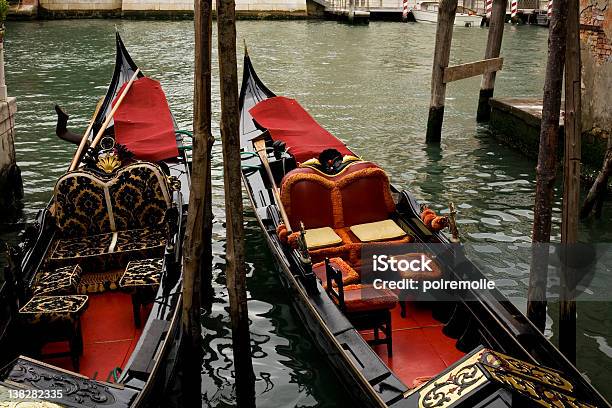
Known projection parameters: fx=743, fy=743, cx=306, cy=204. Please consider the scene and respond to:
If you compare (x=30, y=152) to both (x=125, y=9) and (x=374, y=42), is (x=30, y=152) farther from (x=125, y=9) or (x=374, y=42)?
(x=125, y=9)

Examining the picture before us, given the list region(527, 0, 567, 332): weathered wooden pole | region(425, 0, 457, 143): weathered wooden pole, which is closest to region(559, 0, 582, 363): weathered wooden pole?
region(527, 0, 567, 332): weathered wooden pole

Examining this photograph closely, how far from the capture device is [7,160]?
17.1 ft

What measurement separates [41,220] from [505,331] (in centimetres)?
224

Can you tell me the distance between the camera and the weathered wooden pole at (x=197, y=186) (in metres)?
2.64

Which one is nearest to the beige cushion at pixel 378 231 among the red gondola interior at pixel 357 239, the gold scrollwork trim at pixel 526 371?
the red gondola interior at pixel 357 239

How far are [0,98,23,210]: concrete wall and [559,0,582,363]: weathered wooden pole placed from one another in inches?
144

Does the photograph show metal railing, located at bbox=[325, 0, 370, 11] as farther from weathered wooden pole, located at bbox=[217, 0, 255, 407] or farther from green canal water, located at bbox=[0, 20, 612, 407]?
weathered wooden pole, located at bbox=[217, 0, 255, 407]

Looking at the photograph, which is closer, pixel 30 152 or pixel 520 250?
pixel 520 250

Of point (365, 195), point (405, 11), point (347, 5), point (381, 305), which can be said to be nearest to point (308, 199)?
point (365, 195)

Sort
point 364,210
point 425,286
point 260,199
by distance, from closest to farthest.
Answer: point 425,286, point 364,210, point 260,199

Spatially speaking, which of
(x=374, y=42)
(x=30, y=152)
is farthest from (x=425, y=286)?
(x=374, y=42)

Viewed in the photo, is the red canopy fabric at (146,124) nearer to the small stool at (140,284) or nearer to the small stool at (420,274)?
the small stool at (140,284)

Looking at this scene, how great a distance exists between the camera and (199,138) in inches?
104

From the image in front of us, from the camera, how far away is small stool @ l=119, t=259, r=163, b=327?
10.3ft
